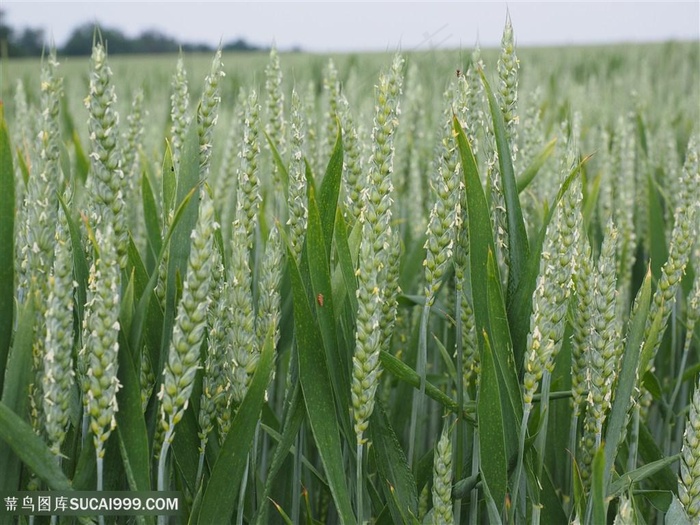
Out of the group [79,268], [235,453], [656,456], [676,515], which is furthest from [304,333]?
[656,456]

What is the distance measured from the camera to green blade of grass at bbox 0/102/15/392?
783mm

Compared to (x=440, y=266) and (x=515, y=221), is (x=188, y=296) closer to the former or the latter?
(x=440, y=266)

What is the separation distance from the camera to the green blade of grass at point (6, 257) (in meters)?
0.78

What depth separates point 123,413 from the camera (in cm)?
73

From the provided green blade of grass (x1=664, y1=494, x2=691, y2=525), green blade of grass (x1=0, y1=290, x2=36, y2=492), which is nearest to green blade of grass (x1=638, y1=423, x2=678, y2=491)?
green blade of grass (x1=664, y1=494, x2=691, y2=525)

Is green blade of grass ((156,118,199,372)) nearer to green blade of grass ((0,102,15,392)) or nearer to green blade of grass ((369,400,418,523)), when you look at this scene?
green blade of grass ((0,102,15,392))

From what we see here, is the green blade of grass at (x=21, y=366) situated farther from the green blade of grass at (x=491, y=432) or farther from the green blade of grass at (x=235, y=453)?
the green blade of grass at (x=491, y=432)


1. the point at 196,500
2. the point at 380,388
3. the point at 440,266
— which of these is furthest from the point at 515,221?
the point at 196,500

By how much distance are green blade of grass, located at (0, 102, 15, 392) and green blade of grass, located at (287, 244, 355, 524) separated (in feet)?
1.03

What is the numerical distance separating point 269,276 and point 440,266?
0.64 feet

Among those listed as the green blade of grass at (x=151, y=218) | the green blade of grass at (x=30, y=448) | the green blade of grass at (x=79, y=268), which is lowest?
the green blade of grass at (x=30, y=448)

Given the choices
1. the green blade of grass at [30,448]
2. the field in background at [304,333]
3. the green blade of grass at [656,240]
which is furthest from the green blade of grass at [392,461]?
the green blade of grass at [656,240]

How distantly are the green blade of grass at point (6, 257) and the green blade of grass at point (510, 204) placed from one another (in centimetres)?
56

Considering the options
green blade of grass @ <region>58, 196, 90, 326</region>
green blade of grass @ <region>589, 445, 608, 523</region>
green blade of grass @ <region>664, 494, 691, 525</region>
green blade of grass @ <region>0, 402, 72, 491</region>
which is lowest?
green blade of grass @ <region>664, 494, 691, 525</region>
